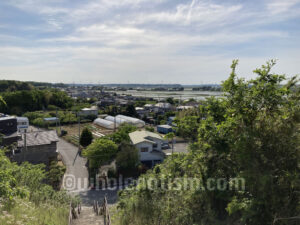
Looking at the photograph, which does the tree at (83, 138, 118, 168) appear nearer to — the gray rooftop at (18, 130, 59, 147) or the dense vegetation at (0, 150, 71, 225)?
the gray rooftop at (18, 130, 59, 147)

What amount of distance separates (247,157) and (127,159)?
12072mm

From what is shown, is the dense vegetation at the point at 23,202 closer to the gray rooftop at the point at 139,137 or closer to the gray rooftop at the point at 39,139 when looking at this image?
the gray rooftop at the point at 39,139

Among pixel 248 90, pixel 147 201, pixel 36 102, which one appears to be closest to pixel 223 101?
pixel 248 90

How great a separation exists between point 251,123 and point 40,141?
49.8 feet

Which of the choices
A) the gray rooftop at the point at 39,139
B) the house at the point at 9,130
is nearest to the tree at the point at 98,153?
the gray rooftop at the point at 39,139

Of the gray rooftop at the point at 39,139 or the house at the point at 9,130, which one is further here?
the house at the point at 9,130

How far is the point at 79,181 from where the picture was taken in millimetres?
14531

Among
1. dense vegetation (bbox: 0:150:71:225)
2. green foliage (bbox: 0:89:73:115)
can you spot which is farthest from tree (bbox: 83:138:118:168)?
green foliage (bbox: 0:89:73:115)

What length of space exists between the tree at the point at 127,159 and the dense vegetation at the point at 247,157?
33.8 feet

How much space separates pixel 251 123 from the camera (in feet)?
12.4

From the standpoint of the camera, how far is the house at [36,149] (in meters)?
14.5

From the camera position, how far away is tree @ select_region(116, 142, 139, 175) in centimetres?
1476

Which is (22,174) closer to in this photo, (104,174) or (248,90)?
(248,90)

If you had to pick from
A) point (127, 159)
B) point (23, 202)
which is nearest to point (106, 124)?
point (127, 159)
